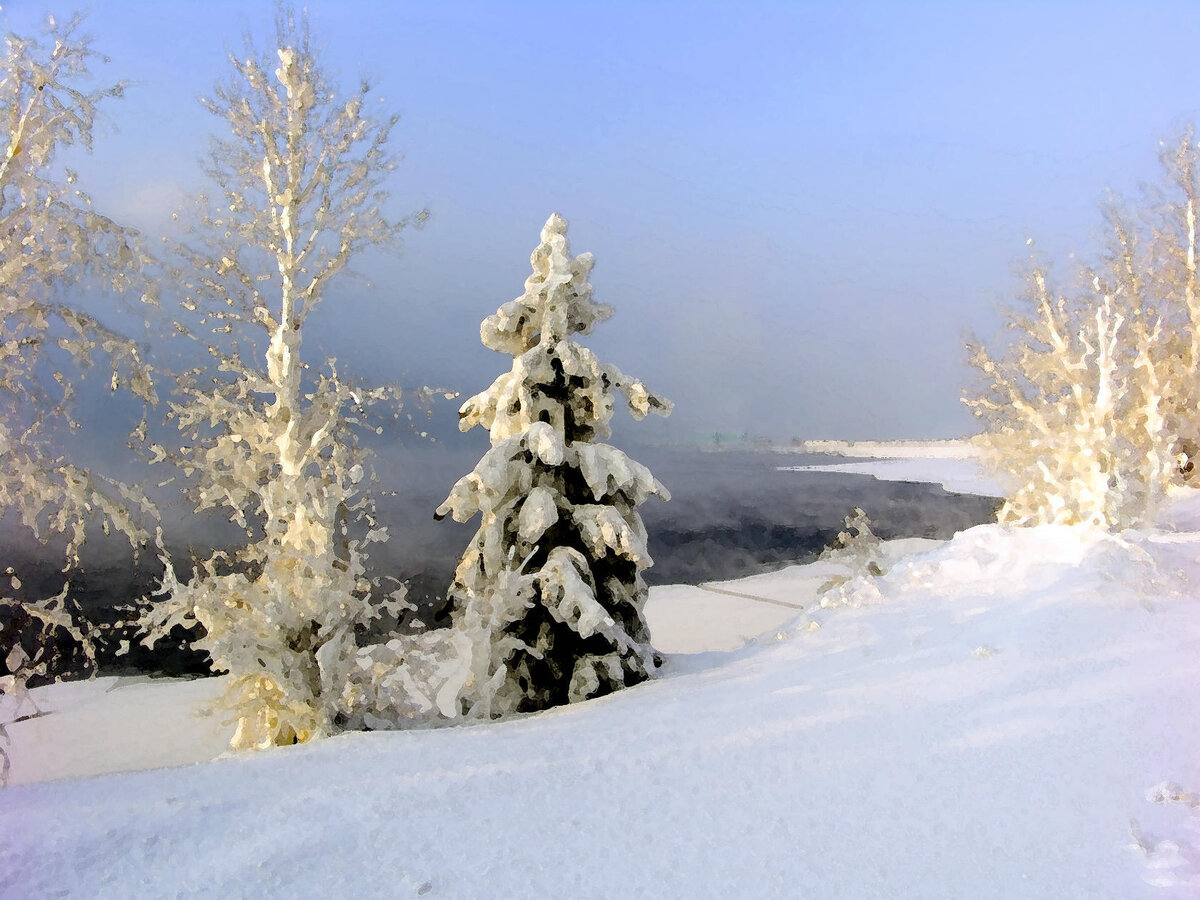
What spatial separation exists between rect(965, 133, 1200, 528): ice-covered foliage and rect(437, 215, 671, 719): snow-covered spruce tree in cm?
Answer: 736

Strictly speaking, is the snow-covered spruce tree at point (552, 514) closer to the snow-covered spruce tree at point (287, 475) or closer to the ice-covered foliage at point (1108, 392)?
the snow-covered spruce tree at point (287, 475)

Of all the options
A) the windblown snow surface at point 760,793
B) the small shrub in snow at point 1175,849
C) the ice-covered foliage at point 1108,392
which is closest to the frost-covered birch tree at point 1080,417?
the ice-covered foliage at point 1108,392

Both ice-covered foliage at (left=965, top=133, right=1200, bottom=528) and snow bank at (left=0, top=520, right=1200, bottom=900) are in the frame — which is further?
ice-covered foliage at (left=965, top=133, right=1200, bottom=528)

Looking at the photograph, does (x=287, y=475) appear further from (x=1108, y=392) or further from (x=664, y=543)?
(x=664, y=543)

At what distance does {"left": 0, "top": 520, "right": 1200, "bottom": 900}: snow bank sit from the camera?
126 inches

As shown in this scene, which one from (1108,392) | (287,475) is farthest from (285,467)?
(1108,392)

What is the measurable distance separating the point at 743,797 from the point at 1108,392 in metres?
11.4

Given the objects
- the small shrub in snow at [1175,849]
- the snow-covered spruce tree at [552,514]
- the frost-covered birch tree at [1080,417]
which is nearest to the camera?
the small shrub in snow at [1175,849]

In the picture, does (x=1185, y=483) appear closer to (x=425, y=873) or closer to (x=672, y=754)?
(x=672, y=754)

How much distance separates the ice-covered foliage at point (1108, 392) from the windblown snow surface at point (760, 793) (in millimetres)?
5393

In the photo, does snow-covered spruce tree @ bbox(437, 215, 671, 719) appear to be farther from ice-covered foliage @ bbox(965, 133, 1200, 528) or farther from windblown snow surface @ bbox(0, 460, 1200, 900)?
ice-covered foliage @ bbox(965, 133, 1200, 528)

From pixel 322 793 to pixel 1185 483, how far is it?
2561cm

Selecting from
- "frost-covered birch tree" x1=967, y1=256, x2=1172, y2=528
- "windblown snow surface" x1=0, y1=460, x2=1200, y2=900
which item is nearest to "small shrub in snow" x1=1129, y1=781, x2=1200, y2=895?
"windblown snow surface" x1=0, y1=460, x2=1200, y2=900

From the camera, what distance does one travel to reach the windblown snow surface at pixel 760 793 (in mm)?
3205
